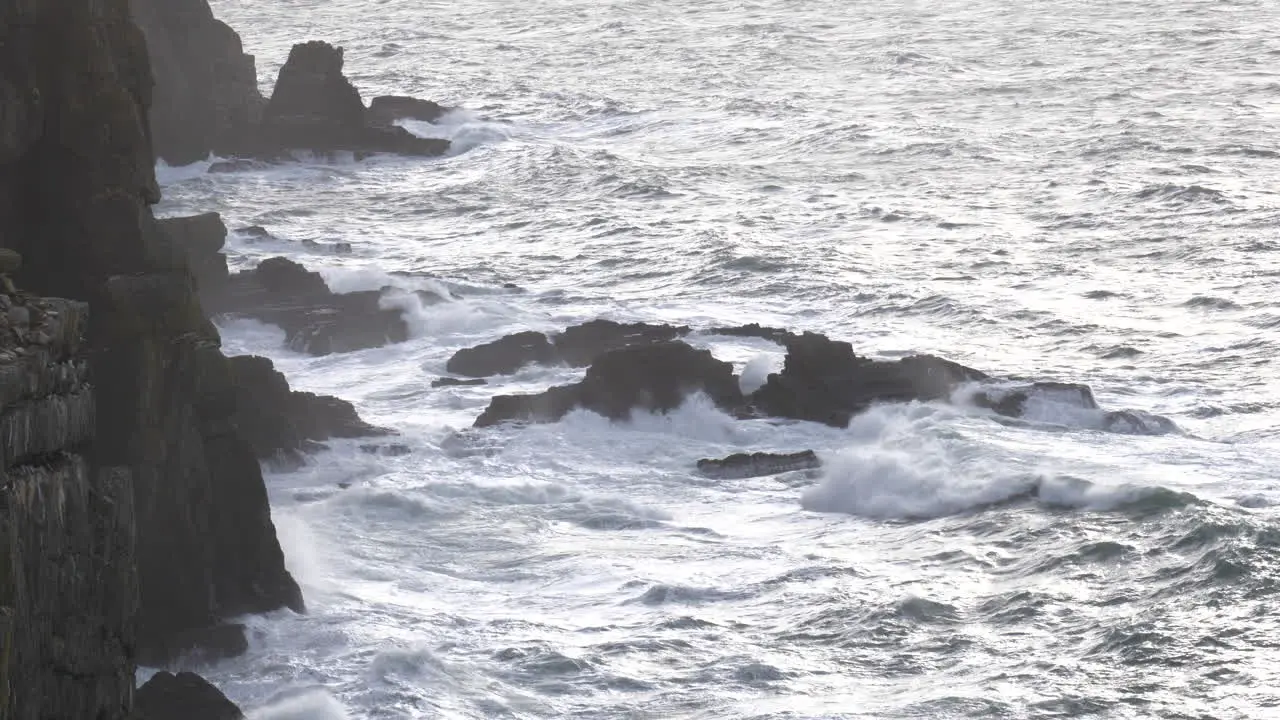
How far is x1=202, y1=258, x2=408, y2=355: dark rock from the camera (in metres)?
33.6

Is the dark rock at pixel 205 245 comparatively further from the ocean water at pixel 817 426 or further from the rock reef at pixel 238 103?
the rock reef at pixel 238 103

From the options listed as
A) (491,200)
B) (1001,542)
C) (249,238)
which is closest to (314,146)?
(491,200)

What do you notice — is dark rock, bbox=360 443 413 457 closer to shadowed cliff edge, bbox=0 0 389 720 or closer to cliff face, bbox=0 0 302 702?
shadowed cliff edge, bbox=0 0 389 720

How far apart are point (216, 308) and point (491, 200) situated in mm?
15817

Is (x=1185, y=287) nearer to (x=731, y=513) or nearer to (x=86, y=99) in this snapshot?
(x=731, y=513)

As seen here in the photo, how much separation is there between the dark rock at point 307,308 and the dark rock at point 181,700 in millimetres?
16837

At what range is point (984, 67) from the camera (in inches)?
2645

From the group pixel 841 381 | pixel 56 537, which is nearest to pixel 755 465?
pixel 841 381

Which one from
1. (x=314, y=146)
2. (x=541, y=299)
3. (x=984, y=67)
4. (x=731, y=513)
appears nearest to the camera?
(x=731, y=513)

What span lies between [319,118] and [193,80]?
14.9 feet

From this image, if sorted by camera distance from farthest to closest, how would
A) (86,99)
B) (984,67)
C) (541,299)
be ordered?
1. (984,67)
2. (541,299)
3. (86,99)

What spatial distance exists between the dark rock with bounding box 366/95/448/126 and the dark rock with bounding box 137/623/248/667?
43.1m

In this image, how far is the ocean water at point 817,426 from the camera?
18.9 meters

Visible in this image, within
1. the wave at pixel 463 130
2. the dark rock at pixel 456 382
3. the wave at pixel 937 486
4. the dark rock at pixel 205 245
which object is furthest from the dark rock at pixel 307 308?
the wave at pixel 463 130
